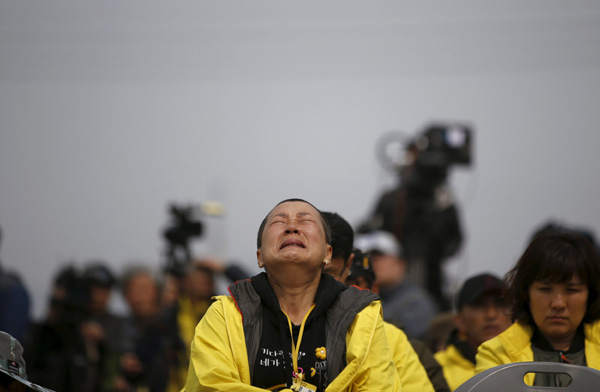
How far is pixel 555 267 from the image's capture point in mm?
2639

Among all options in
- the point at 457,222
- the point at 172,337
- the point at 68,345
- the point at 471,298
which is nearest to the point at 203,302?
the point at 172,337

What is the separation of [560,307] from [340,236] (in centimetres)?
84

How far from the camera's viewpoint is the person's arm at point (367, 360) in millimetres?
2129

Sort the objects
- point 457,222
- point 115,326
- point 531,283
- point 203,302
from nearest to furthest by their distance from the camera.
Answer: point 531,283 → point 203,302 → point 115,326 → point 457,222

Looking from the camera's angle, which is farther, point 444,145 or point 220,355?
point 444,145

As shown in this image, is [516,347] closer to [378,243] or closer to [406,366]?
[406,366]

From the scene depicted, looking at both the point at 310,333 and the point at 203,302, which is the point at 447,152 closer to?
the point at 203,302

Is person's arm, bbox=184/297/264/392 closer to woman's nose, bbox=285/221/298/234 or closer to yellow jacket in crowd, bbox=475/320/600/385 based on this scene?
woman's nose, bbox=285/221/298/234

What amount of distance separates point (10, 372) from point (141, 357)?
3276 mm

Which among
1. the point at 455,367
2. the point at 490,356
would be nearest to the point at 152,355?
the point at 455,367

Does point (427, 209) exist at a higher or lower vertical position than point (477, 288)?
higher

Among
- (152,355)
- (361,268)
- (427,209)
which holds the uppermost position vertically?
(427,209)

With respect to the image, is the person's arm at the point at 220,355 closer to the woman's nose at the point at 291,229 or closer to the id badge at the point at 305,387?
the id badge at the point at 305,387

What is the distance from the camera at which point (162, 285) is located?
20.1 ft
